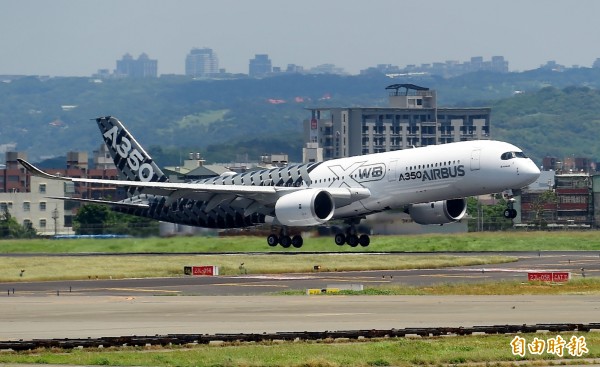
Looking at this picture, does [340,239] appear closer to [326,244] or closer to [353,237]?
[353,237]

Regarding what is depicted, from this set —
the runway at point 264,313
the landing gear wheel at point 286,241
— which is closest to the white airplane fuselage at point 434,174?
the landing gear wheel at point 286,241

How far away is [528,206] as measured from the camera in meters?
196

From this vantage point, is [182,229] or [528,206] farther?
[528,206]

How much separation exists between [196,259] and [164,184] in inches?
305

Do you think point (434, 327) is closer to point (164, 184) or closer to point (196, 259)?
point (196, 259)

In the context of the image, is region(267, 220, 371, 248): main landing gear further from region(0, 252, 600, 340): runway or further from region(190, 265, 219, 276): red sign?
region(0, 252, 600, 340): runway

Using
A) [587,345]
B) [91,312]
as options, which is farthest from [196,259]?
[587,345]

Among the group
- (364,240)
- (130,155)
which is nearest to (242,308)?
(364,240)

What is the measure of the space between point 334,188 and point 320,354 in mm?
53168

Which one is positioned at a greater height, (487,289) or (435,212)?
(435,212)

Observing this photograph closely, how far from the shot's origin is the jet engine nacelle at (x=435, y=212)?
88312 millimetres

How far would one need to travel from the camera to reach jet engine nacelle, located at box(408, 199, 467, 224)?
290 feet

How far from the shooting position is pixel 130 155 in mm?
98938

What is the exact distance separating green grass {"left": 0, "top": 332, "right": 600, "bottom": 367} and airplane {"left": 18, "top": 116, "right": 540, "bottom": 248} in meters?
43.3
